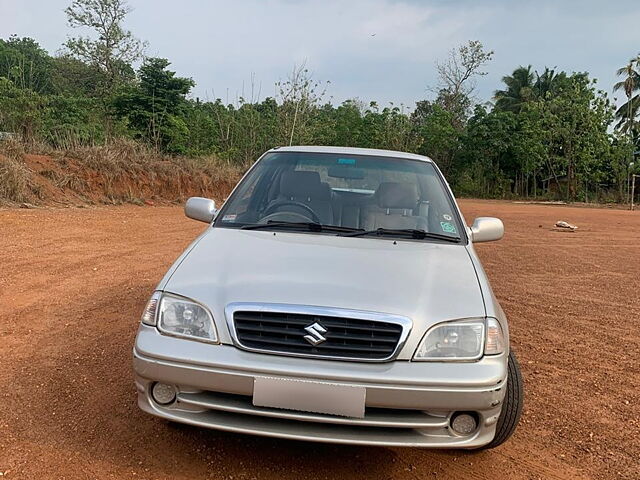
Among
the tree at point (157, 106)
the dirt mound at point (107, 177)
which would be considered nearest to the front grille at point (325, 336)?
the dirt mound at point (107, 177)

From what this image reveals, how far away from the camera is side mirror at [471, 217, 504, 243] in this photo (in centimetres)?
357

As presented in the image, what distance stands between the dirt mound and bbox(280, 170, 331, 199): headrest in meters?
10.1

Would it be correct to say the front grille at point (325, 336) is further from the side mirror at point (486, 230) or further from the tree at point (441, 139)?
the tree at point (441, 139)

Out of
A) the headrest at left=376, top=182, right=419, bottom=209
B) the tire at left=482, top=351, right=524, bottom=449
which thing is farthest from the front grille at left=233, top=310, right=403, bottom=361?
the headrest at left=376, top=182, right=419, bottom=209

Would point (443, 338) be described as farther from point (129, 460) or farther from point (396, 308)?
point (129, 460)

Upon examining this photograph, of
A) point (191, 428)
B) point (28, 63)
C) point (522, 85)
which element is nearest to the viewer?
point (191, 428)

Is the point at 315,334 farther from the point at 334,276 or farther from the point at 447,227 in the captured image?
the point at 447,227

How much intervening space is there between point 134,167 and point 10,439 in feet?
48.9

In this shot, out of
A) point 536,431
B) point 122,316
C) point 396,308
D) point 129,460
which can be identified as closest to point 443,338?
point 396,308

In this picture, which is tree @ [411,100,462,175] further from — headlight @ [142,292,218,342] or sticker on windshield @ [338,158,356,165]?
headlight @ [142,292,218,342]

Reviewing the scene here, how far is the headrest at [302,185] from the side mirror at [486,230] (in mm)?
964

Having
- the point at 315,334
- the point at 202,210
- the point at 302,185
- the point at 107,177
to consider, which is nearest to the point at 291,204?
the point at 302,185

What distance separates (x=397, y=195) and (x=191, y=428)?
73.2 inches

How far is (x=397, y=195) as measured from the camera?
3617 mm
